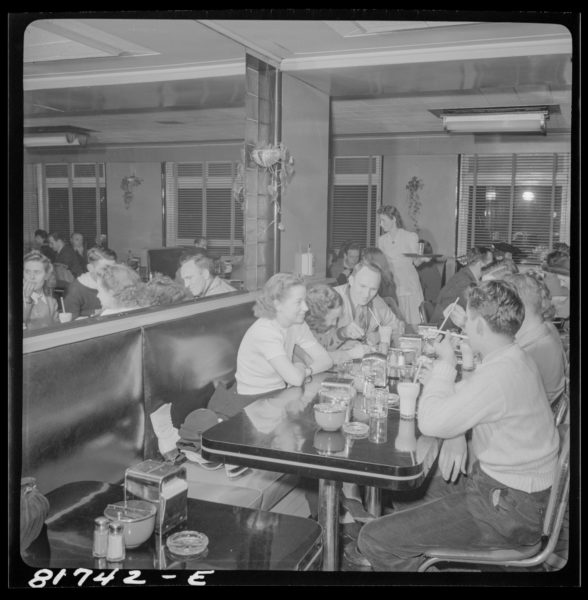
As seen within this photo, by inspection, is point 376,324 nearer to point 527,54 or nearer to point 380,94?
point 527,54

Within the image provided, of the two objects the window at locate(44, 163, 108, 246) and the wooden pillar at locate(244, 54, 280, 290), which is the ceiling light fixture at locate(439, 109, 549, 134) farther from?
the window at locate(44, 163, 108, 246)

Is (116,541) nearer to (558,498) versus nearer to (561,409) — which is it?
(558,498)

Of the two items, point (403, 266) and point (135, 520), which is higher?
point (403, 266)

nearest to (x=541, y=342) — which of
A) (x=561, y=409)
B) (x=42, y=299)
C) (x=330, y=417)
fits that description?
(x=561, y=409)

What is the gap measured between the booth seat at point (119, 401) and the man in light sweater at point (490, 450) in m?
0.70

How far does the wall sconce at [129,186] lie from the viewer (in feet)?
31.6

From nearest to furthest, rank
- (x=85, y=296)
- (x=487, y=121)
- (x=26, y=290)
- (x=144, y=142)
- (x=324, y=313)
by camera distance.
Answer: (x=26, y=290)
(x=324, y=313)
(x=85, y=296)
(x=487, y=121)
(x=144, y=142)

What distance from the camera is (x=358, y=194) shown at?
28.6 ft

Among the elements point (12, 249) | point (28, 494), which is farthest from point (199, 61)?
point (28, 494)

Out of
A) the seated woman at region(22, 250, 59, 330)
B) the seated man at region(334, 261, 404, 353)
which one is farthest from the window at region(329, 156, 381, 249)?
the seated woman at region(22, 250, 59, 330)

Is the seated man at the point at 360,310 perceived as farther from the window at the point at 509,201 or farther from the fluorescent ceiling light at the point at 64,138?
the fluorescent ceiling light at the point at 64,138

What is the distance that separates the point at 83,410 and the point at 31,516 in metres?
0.55

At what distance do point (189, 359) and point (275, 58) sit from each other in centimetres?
216

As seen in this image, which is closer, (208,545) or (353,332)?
(208,545)
